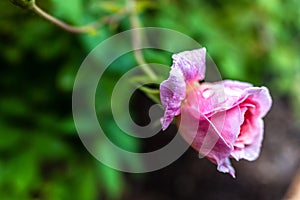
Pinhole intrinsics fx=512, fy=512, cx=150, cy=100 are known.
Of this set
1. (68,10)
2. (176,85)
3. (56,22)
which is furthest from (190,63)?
(68,10)

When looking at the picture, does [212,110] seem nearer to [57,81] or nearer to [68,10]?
[68,10]

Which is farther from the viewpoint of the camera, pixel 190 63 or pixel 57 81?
pixel 57 81

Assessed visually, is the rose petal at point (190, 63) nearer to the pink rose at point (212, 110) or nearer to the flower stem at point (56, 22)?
the pink rose at point (212, 110)

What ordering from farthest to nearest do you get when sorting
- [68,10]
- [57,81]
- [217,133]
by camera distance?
[57,81]
[68,10]
[217,133]

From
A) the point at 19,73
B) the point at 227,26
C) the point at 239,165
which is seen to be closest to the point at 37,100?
the point at 19,73

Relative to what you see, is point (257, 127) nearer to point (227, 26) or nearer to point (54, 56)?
point (54, 56)

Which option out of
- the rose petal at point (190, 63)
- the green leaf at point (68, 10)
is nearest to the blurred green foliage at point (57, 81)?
the green leaf at point (68, 10)

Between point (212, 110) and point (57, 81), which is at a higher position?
point (212, 110)

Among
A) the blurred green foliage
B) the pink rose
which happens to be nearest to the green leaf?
the blurred green foliage
